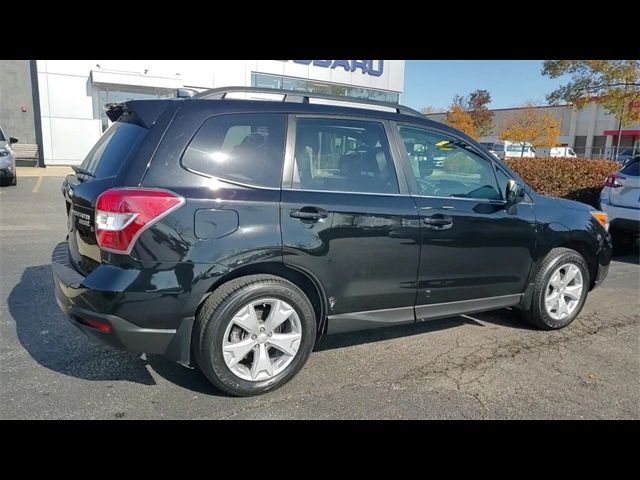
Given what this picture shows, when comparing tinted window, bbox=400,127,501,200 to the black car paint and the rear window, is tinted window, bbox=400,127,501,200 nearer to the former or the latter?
the black car paint

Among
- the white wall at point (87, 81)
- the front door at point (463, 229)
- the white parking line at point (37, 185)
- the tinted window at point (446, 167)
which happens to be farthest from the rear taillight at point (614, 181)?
the white wall at point (87, 81)

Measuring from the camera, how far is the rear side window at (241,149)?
2.81 metres

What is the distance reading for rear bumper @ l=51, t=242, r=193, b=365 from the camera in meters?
2.63

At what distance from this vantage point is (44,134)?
17.3 m

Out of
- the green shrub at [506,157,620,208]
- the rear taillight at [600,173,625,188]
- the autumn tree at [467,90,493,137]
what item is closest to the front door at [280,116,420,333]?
the rear taillight at [600,173,625,188]

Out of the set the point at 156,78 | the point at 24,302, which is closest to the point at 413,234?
the point at 24,302

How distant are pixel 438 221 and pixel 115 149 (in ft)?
7.57

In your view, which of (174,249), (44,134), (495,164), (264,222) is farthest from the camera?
(44,134)

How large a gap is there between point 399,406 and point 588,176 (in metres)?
8.23

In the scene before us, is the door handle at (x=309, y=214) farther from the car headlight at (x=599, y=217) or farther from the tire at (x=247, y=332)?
the car headlight at (x=599, y=217)

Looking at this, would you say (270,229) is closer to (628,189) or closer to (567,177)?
(628,189)

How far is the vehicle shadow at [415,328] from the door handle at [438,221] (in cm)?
109

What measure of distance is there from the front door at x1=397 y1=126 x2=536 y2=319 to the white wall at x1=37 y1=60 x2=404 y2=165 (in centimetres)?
1526
